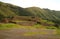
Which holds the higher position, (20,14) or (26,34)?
(26,34)

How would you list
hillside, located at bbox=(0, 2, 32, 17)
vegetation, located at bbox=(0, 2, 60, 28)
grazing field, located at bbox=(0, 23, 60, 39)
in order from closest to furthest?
grazing field, located at bbox=(0, 23, 60, 39) → vegetation, located at bbox=(0, 2, 60, 28) → hillside, located at bbox=(0, 2, 32, 17)

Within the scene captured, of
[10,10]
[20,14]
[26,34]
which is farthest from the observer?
[20,14]

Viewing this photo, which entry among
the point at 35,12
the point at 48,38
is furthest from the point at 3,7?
the point at 48,38

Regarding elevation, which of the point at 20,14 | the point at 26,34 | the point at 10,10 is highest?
the point at 26,34

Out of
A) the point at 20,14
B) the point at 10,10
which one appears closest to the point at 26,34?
the point at 10,10

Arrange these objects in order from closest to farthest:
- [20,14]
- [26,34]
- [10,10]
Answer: [26,34], [10,10], [20,14]

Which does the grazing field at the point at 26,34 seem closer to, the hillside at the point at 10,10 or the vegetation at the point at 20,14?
the vegetation at the point at 20,14

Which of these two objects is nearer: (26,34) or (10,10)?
(26,34)

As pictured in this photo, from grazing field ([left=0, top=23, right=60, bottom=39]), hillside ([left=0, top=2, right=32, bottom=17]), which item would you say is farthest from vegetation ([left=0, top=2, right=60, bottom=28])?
grazing field ([left=0, top=23, right=60, bottom=39])

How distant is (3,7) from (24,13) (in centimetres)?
1817

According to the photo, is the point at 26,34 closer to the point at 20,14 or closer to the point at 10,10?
the point at 10,10

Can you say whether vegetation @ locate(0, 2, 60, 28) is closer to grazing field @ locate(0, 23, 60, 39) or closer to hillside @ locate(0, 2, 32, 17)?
hillside @ locate(0, 2, 32, 17)

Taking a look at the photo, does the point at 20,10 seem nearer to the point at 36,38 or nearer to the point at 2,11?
the point at 2,11

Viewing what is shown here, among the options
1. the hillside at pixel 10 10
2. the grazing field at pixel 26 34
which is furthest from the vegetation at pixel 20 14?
the grazing field at pixel 26 34
